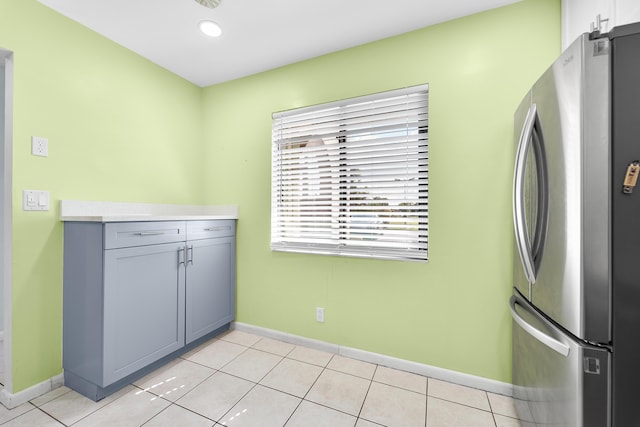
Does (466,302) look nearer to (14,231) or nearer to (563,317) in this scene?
(563,317)

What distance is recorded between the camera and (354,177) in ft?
6.81

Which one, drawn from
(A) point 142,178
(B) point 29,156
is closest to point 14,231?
(B) point 29,156

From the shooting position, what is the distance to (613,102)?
2.76 ft

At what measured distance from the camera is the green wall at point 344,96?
160 cm

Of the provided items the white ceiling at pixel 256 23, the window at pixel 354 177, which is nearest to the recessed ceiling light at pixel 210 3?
the white ceiling at pixel 256 23

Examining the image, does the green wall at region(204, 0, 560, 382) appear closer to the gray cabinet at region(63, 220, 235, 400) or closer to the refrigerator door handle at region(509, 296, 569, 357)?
the refrigerator door handle at region(509, 296, 569, 357)

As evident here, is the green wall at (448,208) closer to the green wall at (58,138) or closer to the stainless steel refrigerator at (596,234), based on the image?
the stainless steel refrigerator at (596,234)

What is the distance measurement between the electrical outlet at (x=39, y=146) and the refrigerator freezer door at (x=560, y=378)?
2.85m

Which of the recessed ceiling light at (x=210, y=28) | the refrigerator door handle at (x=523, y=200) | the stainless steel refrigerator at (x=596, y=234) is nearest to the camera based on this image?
the stainless steel refrigerator at (x=596, y=234)

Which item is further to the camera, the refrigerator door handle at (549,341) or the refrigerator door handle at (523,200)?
the refrigerator door handle at (523,200)

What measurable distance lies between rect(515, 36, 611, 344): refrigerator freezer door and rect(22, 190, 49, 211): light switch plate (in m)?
2.74

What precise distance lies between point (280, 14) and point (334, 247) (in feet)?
5.64

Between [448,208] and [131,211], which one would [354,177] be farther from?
[131,211]

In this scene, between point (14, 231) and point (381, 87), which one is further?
point (381, 87)
